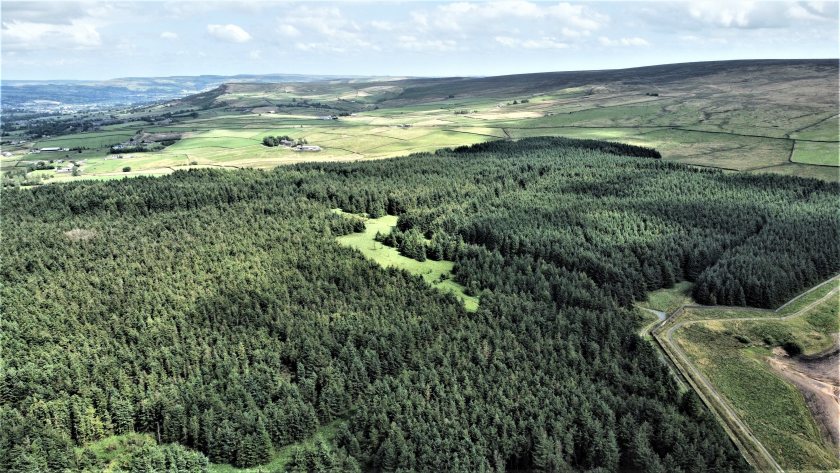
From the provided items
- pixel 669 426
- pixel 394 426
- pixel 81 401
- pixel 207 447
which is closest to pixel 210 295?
pixel 81 401

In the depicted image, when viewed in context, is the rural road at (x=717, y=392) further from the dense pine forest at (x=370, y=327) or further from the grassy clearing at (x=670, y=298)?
the dense pine forest at (x=370, y=327)

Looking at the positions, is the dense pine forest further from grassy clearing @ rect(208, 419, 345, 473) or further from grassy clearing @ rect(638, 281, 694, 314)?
grassy clearing @ rect(638, 281, 694, 314)

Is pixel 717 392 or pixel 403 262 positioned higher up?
pixel 403 262

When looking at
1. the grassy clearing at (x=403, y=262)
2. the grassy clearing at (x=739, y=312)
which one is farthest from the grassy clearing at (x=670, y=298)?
the grassy clearing at (x=403, y=262)

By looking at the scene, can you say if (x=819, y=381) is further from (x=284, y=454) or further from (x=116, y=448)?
(x=116, y=448)

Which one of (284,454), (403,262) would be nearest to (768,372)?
(403,262)

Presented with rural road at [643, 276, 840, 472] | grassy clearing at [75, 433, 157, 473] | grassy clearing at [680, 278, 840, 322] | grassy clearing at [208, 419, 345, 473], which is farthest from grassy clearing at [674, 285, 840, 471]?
grassy clearing at [75, 433, 157, 473]

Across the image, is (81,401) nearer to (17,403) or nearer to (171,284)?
(17,403)
